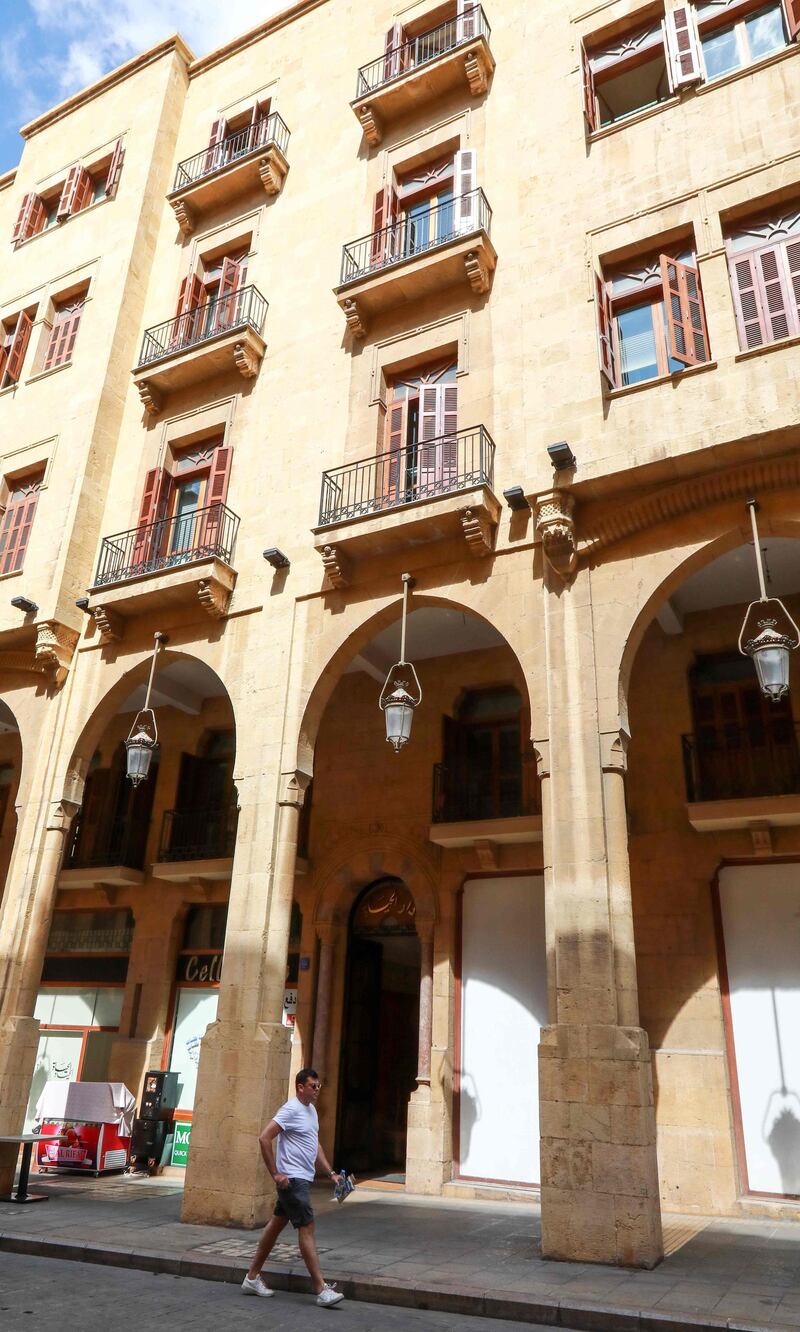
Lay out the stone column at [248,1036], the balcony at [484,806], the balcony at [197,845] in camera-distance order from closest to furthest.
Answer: the stone column at [248,1036]
the balcony at [484,806]
the balcony at [197,845]

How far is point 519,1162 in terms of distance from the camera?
11.7 m

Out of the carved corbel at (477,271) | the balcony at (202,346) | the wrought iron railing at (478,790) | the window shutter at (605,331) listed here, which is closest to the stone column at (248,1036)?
the wrought iron railing at (478,790)

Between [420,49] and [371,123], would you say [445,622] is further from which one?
[420,49]

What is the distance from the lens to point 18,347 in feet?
61.9

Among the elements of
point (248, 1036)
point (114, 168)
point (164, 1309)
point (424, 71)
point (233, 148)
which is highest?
point (114, 168)

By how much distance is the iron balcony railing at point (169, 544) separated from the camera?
1352 cm

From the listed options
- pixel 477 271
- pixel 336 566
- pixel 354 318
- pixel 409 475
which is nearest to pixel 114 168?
pixel 354 318

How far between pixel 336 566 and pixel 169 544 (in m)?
4.26

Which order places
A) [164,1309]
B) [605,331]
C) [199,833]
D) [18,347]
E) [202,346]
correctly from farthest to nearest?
[18,347]
[199,833]
[202,346]
[605,331]
[164,1309]

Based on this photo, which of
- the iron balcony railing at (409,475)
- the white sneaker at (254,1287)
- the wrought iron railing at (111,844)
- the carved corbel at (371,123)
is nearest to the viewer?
the white sneaker at (254,1287)

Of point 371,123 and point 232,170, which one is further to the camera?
point 232,170

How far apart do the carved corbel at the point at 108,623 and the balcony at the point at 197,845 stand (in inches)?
142

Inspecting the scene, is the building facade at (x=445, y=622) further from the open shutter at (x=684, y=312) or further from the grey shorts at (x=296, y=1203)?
the grey shorts at (x=296, y=1203)

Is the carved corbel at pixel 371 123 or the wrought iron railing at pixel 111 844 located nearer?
the carved corbel at pixel 371 123
